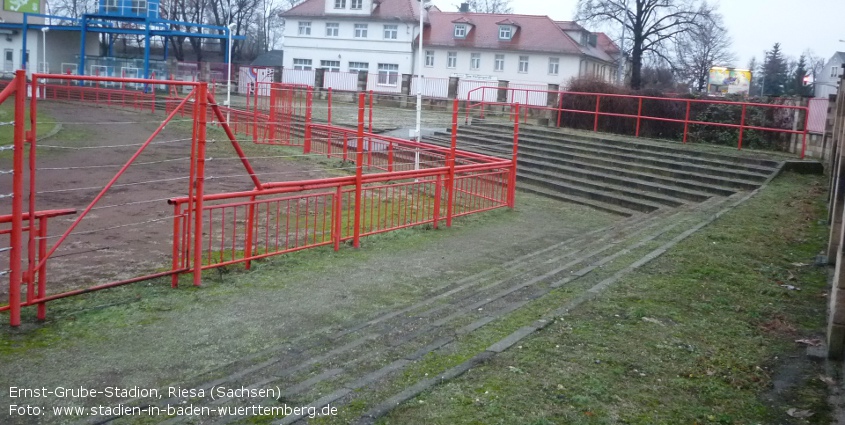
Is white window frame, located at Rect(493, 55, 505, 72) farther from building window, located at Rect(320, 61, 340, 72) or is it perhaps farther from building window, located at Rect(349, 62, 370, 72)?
building window, located at Rect(320, 61, 340, 72)

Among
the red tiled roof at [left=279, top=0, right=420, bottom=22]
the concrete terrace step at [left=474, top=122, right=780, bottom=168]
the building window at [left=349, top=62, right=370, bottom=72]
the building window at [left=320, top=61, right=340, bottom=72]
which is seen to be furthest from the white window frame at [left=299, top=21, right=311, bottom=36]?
the concrete terrace step at [left=474, top=122, right=780, bottom=168]

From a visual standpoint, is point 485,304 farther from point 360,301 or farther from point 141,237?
point 141,237

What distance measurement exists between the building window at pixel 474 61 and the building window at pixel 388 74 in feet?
17.5

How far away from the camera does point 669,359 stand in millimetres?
5891

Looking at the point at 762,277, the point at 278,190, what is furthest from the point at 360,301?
the point at 762,277

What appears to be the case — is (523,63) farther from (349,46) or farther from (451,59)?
(349,46)

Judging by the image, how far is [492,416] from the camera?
4.73 meters

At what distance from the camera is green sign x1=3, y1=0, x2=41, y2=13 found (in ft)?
165

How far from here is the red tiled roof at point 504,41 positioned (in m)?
55.2

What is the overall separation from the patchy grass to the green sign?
51.7 m

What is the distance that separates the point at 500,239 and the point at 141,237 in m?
5.21

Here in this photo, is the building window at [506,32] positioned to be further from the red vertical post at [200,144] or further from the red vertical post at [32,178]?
the red vertical post at [32,178]

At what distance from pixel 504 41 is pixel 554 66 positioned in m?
4.13

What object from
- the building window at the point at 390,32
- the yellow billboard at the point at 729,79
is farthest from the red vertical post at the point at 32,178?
the yellow billboard at the point at 729,79
